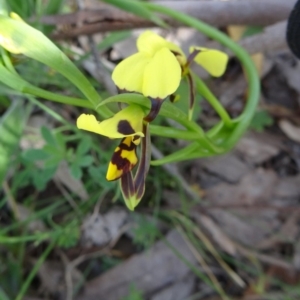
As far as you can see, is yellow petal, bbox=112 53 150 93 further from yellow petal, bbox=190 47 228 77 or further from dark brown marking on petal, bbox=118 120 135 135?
yellow petal, bbox=190 47 228 77

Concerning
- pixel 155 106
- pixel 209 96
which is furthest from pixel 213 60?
pixel 155 106

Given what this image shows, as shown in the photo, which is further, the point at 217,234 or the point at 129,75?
the point at 217,234

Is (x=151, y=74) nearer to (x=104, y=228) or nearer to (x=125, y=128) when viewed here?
(x=125, y=128)

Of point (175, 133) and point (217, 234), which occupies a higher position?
point (175, 133)

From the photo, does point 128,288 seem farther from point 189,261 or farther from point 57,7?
point 57,7

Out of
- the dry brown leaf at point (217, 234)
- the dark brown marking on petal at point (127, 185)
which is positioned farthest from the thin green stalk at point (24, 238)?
the dark brown marking on petal at point (127, 185)

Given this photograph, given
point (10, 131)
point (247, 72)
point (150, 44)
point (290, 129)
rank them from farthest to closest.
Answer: point (290, 129), point (10, 131), point (247, 72), point (150, 44)

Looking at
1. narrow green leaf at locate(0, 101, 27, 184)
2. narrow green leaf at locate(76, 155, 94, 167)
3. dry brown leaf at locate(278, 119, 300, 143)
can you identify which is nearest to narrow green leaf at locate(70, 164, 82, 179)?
narrow green leaf at locate(76, 155, 94, 167)

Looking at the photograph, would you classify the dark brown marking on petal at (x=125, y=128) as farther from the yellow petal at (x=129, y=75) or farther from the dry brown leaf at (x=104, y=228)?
the dry brown leaf at (x=104, y=228)
